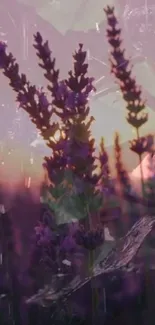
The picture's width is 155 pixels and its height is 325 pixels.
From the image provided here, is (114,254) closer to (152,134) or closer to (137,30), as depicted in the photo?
(152,134)

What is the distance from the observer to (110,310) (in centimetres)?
84

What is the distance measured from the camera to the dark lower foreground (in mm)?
826

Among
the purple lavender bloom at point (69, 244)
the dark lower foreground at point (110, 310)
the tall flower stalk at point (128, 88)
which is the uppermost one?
the tall flower stalk at point (128, 88)

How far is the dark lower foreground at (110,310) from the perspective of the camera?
2.71ft

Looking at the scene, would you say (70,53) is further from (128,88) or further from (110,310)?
(110,310)

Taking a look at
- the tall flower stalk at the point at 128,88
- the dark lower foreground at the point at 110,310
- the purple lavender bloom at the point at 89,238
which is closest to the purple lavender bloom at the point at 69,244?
the purple lavender bloom at the point at 89,238

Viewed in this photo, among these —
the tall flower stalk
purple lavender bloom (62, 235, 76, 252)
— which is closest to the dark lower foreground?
purple lavender bloom (62, 235, 76, 252)

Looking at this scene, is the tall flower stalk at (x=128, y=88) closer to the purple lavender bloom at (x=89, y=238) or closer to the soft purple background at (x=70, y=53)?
the soft purple background at (x=70, y=53)

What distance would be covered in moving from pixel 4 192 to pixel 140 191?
319 mm

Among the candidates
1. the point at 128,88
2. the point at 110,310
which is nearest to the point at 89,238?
the point at 110,310

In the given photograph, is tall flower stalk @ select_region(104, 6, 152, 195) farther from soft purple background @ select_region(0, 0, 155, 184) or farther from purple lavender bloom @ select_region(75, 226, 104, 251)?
purple lavender bloom @ select_region(75, 226, 104, 251)

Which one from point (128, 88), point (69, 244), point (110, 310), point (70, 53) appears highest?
point (70, 53)

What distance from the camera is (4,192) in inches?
37.4

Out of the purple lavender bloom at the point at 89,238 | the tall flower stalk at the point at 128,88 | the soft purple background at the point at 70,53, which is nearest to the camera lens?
the purple lavender bloom at the point at 89,238
